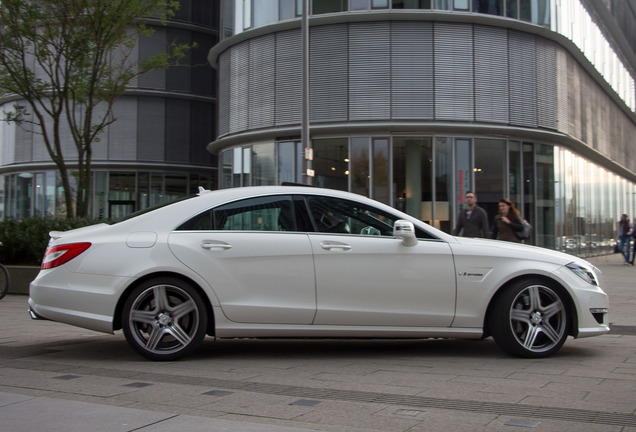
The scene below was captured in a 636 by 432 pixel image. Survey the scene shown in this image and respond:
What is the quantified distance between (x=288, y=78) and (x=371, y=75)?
2.63 m

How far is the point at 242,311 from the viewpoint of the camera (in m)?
5.92

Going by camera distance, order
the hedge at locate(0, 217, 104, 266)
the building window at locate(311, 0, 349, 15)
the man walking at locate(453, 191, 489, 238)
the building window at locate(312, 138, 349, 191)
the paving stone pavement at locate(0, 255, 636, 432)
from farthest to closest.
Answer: the building window at locate(312, 138, 349, 191) < the building window at locate(311, 0, 349, 15) < the hedge at locate(0, 217, 104, 266) < the man walking at locate(453, 191, 489, 238) < the paving stone pavement at locate(0, 255, 636, 432)

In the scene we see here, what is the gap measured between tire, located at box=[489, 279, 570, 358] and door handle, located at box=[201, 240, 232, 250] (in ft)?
7.84

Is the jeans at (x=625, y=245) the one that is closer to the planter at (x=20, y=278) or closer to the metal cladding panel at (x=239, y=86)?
the metal cladding panel at (x=239, y=86)

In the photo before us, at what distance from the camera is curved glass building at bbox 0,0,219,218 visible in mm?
32125

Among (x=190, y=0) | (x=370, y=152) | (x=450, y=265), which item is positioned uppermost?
(x=190, y=0)

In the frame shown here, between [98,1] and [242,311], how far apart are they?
35.4ft

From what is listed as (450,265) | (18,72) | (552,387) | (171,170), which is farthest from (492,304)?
(171,170)

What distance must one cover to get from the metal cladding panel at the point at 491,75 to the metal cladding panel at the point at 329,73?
13.3 feet

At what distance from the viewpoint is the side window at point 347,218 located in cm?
618

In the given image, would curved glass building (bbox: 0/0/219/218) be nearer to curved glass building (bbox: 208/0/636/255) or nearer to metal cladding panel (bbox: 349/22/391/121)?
curved glass building (bbox: 208/0/636/255)

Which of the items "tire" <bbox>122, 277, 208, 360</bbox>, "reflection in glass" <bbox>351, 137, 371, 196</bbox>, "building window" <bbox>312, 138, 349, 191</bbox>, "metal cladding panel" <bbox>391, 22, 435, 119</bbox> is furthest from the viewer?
"building window" <bbox>312, 138, 349, 191</bbox>

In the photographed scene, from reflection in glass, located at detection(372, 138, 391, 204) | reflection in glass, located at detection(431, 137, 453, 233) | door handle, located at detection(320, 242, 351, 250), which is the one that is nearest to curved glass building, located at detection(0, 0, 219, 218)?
reflection in glass, located at detection(372, 138, 391, 204)

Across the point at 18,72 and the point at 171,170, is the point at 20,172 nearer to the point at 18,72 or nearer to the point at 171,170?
the point at 171,170
